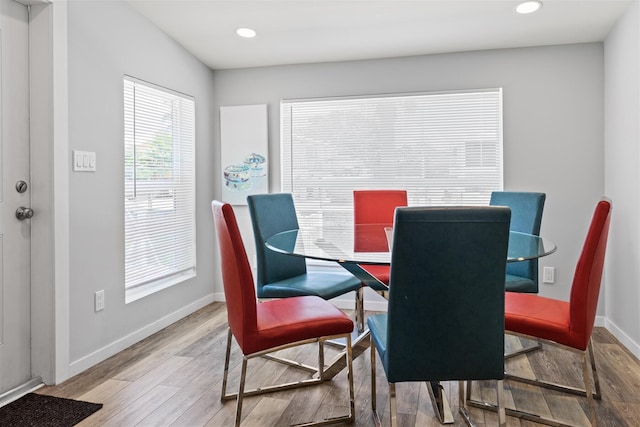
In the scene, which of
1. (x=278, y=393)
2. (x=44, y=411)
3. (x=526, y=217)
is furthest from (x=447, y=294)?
(x=44, y=411)

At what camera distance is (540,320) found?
183cm

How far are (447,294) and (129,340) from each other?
237cm

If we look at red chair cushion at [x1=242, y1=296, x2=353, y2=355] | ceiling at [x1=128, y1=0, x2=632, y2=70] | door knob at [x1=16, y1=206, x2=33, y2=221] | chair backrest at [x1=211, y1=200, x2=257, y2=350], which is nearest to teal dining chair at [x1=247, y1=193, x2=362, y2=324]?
red chair cushion at [x1=242, y1=296, x2=353, y2=355]

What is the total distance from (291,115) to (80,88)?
6.14 feet

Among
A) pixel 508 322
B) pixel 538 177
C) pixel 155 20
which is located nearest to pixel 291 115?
pixel 155 20

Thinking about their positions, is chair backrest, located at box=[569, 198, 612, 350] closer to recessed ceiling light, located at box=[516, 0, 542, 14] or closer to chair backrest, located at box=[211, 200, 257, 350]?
chair backrest, located at box=[211, 200, 257, 350]

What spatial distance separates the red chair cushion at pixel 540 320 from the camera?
178 cm

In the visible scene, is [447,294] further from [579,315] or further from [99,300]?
[99,300]

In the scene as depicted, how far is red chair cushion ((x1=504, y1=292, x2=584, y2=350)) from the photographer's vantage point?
1778 mm

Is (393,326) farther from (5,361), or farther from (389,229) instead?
(5,361)

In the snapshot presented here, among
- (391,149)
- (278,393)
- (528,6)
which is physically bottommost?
(278,393)

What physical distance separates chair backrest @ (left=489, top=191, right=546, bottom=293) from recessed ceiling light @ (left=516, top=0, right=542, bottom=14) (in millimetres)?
1230

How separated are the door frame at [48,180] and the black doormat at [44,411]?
20cm

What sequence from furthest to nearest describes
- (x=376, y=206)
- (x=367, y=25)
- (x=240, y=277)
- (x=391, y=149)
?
(x=391, y=149) < (x=376, y=206) < (x=367, y=25) < (x=240, y=277)
